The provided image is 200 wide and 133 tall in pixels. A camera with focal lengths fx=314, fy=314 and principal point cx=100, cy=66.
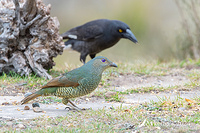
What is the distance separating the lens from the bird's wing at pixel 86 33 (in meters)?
7.73

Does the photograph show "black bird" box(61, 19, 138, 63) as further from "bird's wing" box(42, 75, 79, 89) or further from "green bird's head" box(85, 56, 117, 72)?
"bird's wing" box(42, 75, 79, 89)

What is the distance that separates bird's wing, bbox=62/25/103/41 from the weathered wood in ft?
4.86

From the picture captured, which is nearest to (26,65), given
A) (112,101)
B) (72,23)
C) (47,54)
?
(47,54)

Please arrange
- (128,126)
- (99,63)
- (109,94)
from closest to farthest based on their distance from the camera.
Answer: (128,126) < (99,63) < (109,94)

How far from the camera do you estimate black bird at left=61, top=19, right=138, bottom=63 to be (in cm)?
761

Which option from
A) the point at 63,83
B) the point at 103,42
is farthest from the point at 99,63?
the point at 103,42

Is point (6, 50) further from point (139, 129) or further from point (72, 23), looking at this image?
point (72, 23)

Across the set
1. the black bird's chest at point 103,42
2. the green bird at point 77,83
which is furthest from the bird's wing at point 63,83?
the black bird's chest at point 103,42

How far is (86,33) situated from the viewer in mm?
7902

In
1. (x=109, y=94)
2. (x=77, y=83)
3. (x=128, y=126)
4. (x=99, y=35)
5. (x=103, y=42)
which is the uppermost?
(x=99, y=35)

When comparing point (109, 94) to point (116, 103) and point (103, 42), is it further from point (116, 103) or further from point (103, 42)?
point (103, 42)

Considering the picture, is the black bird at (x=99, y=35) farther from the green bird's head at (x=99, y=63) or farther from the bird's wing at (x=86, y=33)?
the green bird's head at (x=99, y=63)

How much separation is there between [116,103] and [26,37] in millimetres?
2682

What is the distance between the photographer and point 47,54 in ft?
20.6
